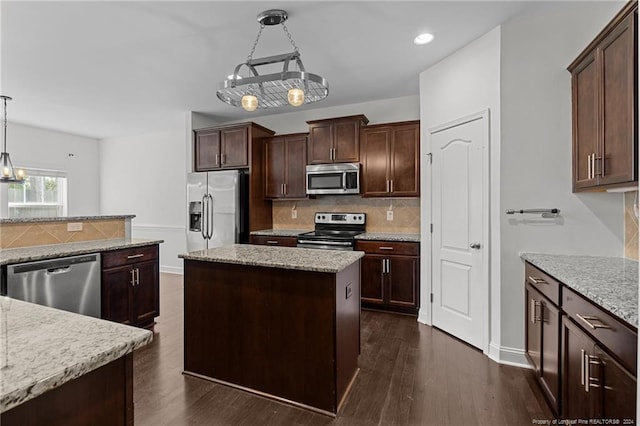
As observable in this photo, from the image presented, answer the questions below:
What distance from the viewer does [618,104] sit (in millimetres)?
1728

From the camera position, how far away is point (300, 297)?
6.49ft

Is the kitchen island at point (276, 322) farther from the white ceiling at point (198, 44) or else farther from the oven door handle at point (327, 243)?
the white ceiling at point (198, 44)

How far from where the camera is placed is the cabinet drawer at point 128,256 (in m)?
2.87

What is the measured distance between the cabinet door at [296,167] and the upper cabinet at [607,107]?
9.93ft

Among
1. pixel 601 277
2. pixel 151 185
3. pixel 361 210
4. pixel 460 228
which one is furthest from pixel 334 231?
pixel 151 185

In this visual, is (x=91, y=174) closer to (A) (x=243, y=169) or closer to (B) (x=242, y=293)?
(A) (x=243, y=169)

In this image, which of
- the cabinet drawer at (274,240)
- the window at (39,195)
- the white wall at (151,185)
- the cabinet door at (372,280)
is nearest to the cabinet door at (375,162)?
the cabinet door at (372,280)

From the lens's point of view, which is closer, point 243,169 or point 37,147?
point 243,169

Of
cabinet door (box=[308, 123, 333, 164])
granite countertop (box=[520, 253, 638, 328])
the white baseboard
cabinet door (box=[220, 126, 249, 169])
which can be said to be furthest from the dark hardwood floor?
cabinet door (box=[220, 126, 249, 169])

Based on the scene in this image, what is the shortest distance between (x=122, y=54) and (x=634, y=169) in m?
4.07

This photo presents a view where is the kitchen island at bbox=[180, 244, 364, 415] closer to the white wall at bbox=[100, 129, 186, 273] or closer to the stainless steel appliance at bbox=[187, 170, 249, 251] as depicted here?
the stainless steel appliance at bbox=[187, 170, 249, 251]

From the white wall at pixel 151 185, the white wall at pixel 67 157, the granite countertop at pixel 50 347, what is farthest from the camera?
the white wall at pixel 151 185

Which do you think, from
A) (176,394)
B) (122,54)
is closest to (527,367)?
(176,394)

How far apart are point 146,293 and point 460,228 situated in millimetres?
3214
